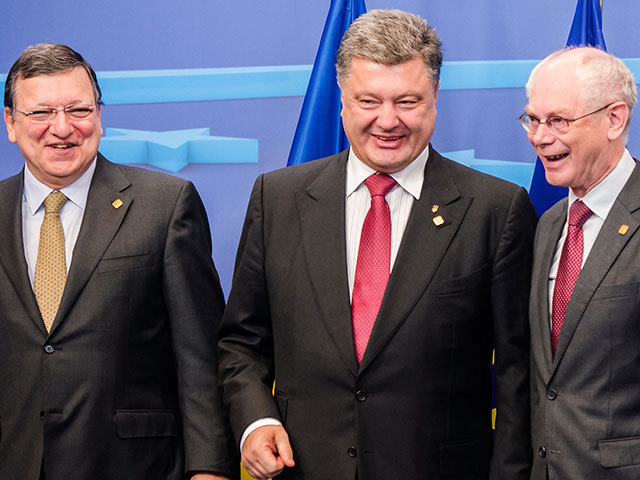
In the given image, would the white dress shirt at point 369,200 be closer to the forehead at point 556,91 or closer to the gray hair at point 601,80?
the forehead at point 556,91

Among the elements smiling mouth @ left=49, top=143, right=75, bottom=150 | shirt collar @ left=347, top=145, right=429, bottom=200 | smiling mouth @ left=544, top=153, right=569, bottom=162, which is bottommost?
shirt collar @ left=347, top=145, right=429, bottom=200

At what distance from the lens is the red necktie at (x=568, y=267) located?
7.28ft

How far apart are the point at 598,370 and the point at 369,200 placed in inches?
27.9

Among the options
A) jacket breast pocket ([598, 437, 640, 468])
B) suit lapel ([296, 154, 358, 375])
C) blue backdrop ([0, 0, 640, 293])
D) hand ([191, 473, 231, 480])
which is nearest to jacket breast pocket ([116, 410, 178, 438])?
hand ([191, 473, 231, 480])

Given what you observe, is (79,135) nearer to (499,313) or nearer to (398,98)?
(398,98)

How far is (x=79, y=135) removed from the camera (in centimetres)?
246

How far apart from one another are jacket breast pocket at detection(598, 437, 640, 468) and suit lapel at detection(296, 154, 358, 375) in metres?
0.61

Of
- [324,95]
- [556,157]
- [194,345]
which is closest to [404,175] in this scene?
[556,157]

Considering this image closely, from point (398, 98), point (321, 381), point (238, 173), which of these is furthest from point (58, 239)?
point (238, 173)

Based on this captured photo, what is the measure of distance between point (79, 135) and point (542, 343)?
1.34 meters

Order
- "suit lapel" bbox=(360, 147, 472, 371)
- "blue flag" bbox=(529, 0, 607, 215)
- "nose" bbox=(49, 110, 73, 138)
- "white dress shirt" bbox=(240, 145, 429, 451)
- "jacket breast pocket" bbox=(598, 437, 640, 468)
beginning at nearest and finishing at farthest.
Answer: "jacket breast pocket" bbox=(598, 437, 640, 468) → "suit lapel" bbox=(360, 147, 472, 371) → "white dress shirt" bbox=(240, 145, 429, 451) → "nose" bbox=(49, 110, 73, 138) → "blue flag" bbox=(529, 0, 607, 215)

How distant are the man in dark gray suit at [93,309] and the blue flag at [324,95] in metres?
1.24

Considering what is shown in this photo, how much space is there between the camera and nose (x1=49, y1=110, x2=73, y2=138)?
241cm

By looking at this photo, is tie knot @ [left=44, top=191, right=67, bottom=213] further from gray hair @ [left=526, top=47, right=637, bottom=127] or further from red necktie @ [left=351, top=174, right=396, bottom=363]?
gray hair @ [left=526, top=47, right=637, bottom=127]
